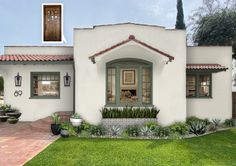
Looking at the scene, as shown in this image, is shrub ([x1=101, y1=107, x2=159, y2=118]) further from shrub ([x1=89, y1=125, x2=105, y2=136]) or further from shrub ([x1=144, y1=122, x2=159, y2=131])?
shrub ([x1=89, y1=125, x2=105, y2=136])

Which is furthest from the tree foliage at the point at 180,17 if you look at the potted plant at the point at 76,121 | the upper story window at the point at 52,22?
the potted plant at the point at 76,121

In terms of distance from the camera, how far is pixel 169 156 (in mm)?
10227

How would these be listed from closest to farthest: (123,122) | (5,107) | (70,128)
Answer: (70,128), (123,122), (5,107)

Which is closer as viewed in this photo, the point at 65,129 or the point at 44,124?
the point at 65,129

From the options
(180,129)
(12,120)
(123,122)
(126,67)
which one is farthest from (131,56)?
(12,120)

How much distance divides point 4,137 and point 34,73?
Answer: 6.61 m

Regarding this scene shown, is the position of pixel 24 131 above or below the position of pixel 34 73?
below

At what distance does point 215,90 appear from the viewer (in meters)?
18.7

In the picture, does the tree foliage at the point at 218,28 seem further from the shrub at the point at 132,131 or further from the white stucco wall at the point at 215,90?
the shrub at the point at 132,131

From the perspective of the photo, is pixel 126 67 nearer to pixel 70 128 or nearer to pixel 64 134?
pixel 70 128

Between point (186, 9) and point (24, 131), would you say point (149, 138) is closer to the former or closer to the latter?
point (24, 131)

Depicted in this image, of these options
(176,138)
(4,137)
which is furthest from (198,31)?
(4,137)

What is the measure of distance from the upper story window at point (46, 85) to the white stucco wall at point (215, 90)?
9950mm

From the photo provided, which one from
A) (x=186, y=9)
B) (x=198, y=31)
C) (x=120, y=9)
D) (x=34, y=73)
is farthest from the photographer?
(x=186, y=9)
